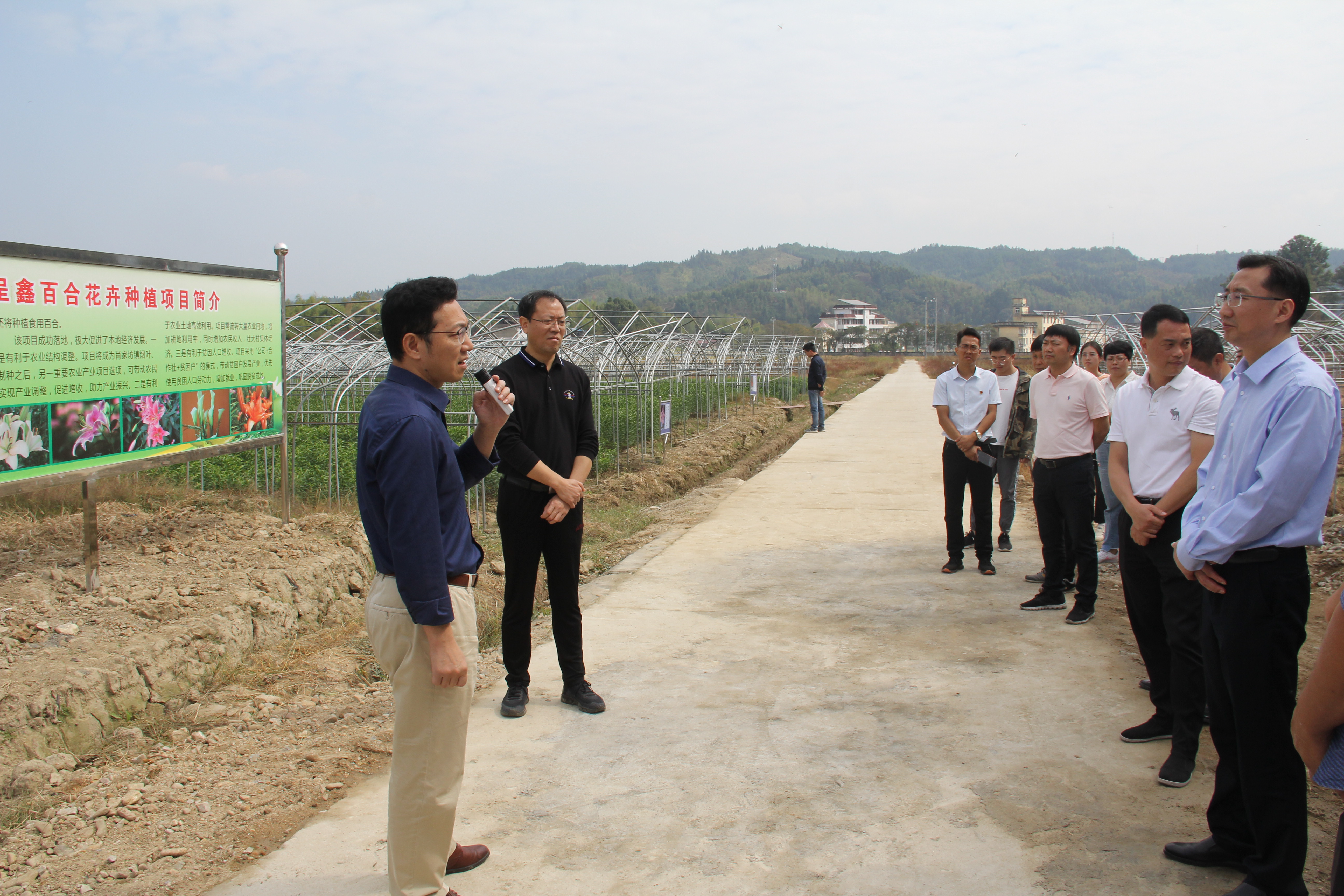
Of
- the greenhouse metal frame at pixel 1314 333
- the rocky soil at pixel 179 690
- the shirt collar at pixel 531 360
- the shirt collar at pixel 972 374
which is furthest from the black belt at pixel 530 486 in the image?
the greenhouse metal frame at pixel 1314 333

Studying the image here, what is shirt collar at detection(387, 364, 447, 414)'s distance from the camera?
2480 millimetres

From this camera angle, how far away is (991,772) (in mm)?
3500

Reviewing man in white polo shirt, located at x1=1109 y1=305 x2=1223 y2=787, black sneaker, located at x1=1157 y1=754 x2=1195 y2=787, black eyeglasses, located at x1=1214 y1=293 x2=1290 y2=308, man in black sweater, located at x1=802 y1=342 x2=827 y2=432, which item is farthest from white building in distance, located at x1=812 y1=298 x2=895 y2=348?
black eyeglasses, located at x1=1214 y1=293 x2=1290 y2=308

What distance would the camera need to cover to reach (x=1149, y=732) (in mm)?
3779

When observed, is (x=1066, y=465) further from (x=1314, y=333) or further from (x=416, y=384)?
(x=1314, y=333)

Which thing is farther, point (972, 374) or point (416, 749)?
point (972, 374)

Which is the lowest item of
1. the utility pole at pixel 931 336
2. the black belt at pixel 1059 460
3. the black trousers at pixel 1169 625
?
the black trousers at pixel 1169 625

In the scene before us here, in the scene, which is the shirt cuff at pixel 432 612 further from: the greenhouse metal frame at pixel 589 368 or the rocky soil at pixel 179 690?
the greenhouse metal frame at pixel 589 368

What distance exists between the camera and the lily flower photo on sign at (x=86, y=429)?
4.48 m

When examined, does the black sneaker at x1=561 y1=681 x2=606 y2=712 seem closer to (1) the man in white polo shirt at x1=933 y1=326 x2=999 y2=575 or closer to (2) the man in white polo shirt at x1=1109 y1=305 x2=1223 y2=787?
(2) the man in white polo shirt at x1=1109 y1=305 x2=1223 y2=787

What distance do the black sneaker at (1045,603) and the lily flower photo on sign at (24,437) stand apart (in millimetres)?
5916

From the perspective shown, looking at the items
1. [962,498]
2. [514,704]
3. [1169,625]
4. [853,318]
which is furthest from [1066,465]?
[853,318]

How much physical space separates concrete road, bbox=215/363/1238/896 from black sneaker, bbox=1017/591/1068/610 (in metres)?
0.08

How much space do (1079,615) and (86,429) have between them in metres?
5.99
